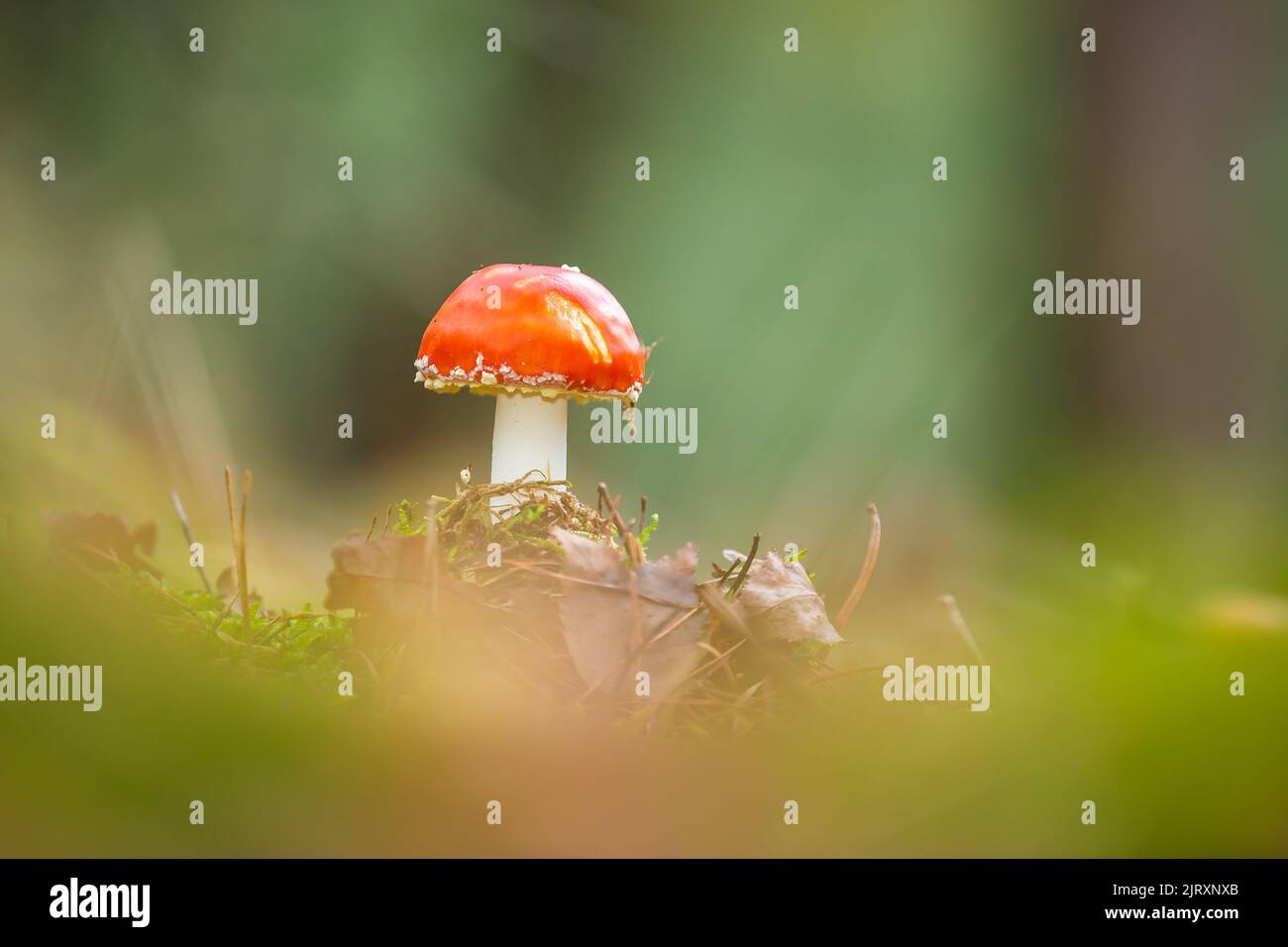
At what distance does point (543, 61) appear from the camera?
322 cm

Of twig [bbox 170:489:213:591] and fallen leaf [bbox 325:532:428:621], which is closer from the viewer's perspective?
fallen leaf [bbox 325:532:428:621]

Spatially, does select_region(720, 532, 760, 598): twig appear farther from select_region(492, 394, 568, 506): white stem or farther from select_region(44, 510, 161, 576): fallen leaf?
select_region(44, 510, 161, 576): fallen leaf

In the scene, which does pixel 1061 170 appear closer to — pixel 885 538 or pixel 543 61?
pixel 885 538

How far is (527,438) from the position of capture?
199 cm

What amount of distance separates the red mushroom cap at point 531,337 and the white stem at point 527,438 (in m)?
0.16

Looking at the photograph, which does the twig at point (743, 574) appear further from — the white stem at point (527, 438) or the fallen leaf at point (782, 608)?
the white stem at point (527, 438)

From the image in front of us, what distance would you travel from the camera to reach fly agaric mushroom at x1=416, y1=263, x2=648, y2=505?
1.73 meters

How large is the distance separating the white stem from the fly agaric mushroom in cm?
9

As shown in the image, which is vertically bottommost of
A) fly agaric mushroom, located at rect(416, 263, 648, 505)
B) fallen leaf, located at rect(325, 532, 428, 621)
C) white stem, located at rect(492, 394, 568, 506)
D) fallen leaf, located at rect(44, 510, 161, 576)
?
fallen leaf, located at rect(325, 532, 428, 621)

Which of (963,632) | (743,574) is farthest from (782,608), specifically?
(963,632)

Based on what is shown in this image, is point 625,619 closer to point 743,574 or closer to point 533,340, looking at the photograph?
point 743,574

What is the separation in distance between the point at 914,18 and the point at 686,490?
1.61 m

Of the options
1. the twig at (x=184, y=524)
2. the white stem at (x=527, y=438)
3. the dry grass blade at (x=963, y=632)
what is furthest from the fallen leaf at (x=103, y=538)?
the dry grass blade at (x=963, y=632)

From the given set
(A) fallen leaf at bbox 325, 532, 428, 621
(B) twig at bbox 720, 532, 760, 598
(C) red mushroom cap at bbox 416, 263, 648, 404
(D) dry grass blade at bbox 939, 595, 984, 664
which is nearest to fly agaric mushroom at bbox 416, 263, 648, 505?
(C) red mushroom cap at bbox 416, 263, 648, 404
